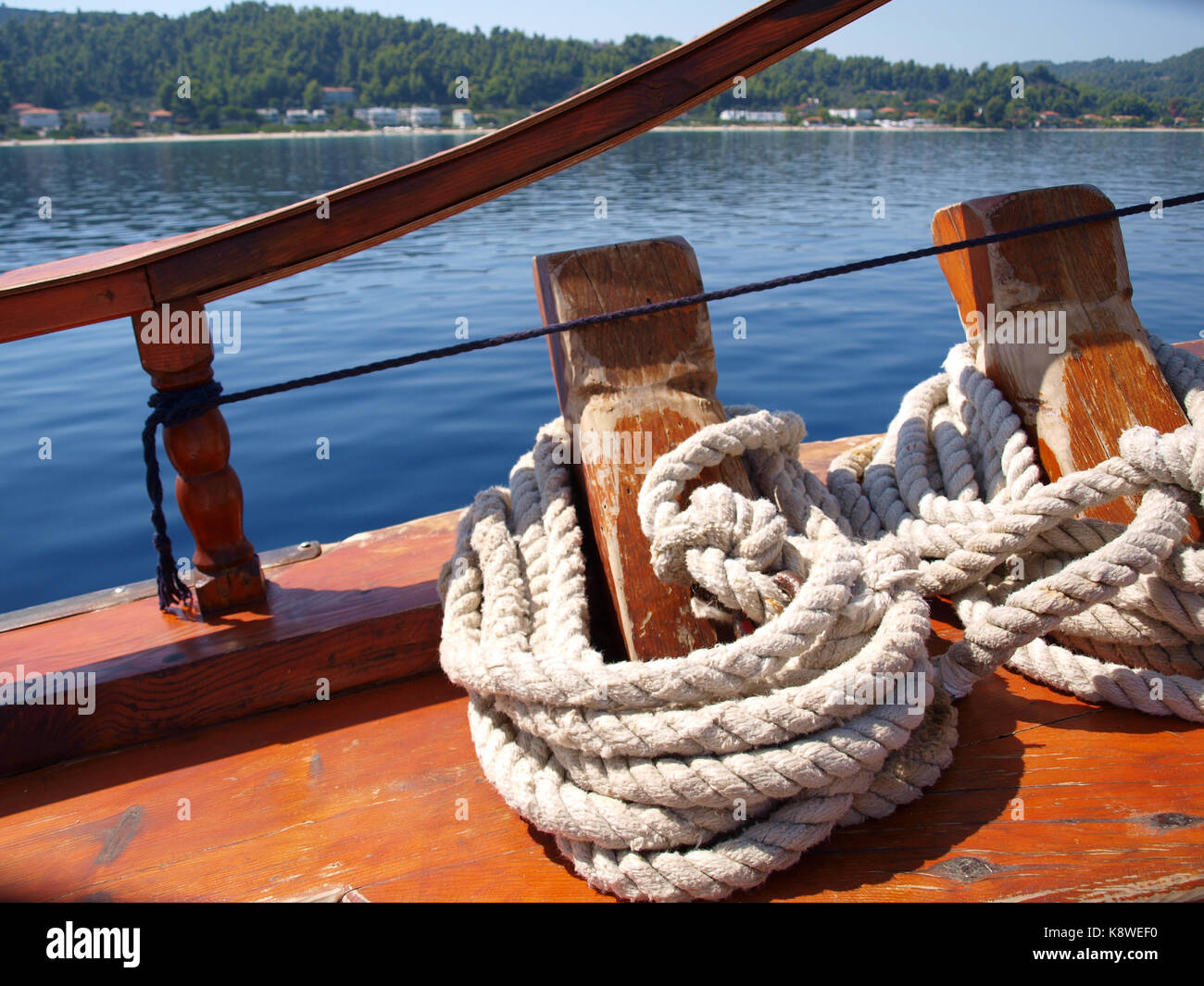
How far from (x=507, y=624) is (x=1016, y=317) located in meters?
1.24

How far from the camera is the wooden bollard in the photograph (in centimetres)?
186

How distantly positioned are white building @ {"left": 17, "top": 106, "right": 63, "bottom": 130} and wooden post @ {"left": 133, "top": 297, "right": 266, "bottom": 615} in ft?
273

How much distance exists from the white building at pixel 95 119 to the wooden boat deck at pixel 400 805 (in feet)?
268

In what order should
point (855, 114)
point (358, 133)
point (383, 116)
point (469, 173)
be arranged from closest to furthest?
point (469, 173)
point (855, 114)
point (358, 133)
point (383, 116)

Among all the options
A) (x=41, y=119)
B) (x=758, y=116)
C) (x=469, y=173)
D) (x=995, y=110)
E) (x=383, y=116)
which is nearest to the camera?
(x=469, y=173)

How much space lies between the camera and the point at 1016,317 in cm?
195

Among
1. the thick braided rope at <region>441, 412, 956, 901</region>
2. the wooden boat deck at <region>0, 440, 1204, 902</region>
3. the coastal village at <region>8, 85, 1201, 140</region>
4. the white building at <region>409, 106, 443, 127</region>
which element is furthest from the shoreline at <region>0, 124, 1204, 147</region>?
the thick braided rope at <region>441, 412, 956, 901</region>

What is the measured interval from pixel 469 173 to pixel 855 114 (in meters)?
75.3

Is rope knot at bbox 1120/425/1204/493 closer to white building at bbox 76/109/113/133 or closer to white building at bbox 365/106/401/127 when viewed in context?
white building at bbox 76/109/113/133

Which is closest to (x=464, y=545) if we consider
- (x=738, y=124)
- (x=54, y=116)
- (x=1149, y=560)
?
(x=1149, y=560)

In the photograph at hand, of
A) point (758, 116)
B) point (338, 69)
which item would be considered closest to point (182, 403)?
point (758, 116)

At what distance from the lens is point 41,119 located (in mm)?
70688

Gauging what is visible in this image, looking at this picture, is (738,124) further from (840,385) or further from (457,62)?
(840,385)

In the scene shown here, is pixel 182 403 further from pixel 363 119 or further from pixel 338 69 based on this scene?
pixel 338 69
